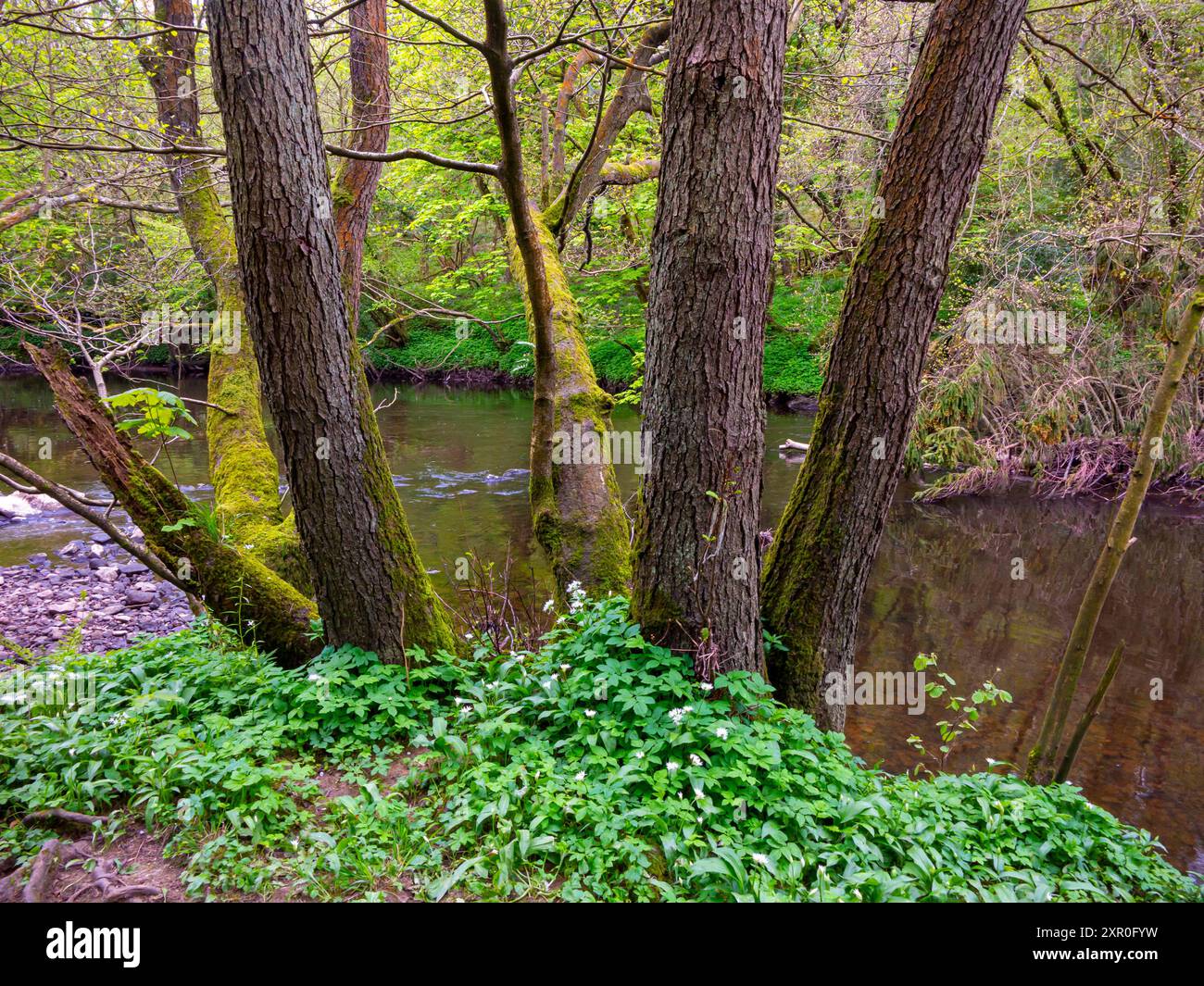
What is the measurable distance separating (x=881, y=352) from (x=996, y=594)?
24.4ft

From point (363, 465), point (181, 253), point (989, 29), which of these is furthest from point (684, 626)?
point (181, 253)

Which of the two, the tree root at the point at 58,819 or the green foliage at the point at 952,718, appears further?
the green foliage at the point at 952,718

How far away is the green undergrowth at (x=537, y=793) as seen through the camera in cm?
279

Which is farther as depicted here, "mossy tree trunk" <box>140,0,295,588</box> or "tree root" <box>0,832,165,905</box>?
"mossy tree trunk" <box>140,0,295,588</box>

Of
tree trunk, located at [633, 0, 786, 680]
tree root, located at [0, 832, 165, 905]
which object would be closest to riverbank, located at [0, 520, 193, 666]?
tree root, located at [0, 832, 165, 905]

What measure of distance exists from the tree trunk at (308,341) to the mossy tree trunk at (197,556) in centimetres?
46

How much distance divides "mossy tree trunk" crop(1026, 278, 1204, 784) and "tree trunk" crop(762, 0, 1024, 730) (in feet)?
4.77

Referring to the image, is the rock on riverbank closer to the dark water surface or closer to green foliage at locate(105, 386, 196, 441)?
the dark water surface

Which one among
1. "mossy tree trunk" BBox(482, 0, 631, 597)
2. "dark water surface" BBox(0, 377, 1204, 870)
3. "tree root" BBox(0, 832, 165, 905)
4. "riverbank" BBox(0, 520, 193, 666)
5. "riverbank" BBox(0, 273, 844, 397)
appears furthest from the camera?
"riverbank" BBox(0, 273, 844, 397)

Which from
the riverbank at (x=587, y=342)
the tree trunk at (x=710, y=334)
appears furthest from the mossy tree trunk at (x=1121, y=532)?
the riverbank at (x=587, y=342)

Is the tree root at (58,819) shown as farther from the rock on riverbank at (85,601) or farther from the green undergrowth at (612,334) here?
the green undergrowth at (612,334)

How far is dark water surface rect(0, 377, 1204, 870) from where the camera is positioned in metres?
6.26

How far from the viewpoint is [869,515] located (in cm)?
376
